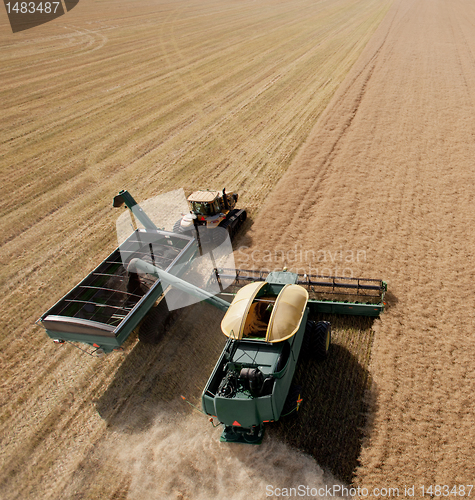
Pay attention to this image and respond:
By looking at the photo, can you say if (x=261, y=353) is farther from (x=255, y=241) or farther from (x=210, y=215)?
(x=210, y=215)


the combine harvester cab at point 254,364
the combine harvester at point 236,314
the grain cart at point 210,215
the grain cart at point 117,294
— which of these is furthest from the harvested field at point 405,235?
the grain cart at point 117,294

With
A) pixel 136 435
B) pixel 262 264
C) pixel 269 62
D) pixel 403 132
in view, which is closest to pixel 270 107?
pixel 403 132

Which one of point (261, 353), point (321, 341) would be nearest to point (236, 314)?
point (261, 353)

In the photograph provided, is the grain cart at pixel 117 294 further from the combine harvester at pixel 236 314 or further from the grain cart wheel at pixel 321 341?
the grain cart wheel at pixel 321 341

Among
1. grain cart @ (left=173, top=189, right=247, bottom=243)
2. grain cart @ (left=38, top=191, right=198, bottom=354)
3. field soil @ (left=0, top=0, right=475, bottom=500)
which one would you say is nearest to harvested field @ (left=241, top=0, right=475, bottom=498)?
field soil @ (left=0, top=0, right=475, bottom=500)

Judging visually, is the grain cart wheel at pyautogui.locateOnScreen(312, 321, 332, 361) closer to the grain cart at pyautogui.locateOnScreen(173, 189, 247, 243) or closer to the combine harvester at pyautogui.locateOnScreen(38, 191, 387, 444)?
the combine harvester at pyautogui.locateOnScreen(38, 191, 387, 444)
